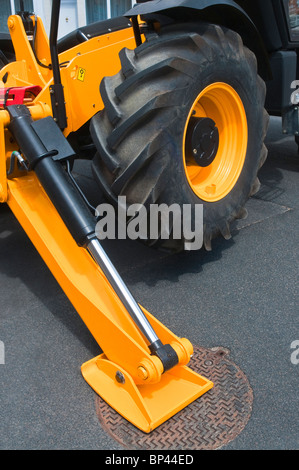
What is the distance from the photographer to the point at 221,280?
9.57 ft

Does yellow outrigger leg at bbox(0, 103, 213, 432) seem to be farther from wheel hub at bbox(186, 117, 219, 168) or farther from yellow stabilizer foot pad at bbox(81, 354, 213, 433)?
wheel hub at bbox(186, 117, 219, 168)

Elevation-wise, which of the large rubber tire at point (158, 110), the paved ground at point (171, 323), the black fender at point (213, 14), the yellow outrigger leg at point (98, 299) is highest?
the black fender at point (213, 14)

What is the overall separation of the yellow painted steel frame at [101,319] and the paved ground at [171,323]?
14cm

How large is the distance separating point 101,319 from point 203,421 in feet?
1.87

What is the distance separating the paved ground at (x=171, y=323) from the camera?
196 cm

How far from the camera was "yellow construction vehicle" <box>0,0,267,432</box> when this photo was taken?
2.07 metres

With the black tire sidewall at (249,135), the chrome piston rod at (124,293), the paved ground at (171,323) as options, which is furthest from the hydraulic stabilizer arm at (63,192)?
the black tire sidewall at (249,135)

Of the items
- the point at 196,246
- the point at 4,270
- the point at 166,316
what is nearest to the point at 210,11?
the point at 196,246

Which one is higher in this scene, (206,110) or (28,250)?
(206,110)

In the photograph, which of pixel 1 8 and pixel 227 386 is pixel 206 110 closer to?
pixel 227 386

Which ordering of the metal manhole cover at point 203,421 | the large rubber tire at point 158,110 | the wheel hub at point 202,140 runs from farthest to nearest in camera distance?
the wheel hub at point 202,140 < the large rubber tire at point 158,110 < the metal manhole cover at point 203,421

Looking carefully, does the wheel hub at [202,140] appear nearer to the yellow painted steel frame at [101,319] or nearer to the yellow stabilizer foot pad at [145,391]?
the yellow painted steel frame at [101,319]

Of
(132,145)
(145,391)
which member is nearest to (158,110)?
(132,145)

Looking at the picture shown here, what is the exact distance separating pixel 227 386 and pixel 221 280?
2.87 ft
